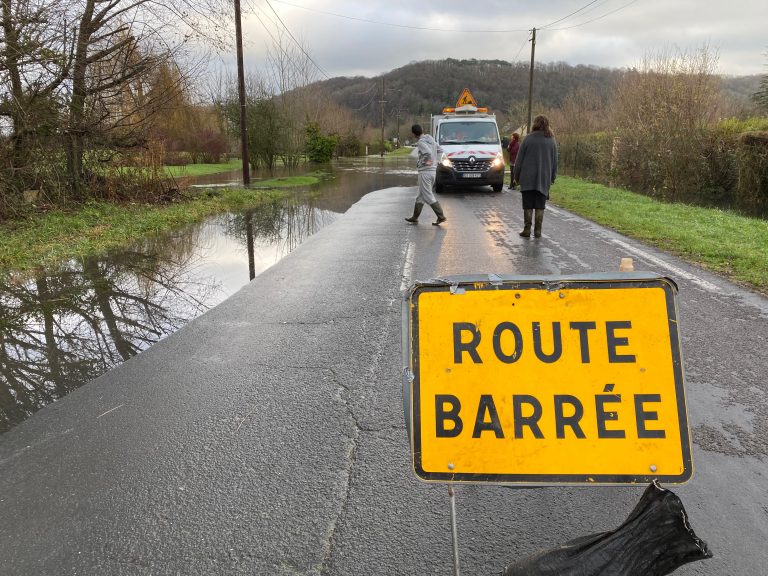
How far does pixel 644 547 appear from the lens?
6.29 feet

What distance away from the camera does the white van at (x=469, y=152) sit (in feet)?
59.8

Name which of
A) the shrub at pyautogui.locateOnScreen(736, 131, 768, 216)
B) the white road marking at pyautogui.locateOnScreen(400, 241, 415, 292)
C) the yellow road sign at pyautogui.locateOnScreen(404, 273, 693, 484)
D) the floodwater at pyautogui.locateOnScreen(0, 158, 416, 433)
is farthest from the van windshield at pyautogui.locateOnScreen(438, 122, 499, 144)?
the yellow road sign at pyautogui.locateOnScreen(404, 273, 693, 484)

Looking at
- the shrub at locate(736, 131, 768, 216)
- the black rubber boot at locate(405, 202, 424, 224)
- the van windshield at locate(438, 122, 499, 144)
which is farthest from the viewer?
the van windshield at locate(438, 122, 499, 144)

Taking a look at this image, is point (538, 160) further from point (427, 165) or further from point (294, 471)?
point (294, 471)

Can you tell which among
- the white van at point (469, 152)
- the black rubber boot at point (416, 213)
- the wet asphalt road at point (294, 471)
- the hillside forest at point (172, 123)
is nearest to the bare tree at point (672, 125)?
the hillside forest at point (172, 123)

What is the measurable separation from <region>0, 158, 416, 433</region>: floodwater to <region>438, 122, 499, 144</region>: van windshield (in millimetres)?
8278

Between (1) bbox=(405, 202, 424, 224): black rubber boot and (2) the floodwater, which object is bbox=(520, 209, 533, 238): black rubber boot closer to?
(1) bbox=(405, 202, 424, 224): black rubber boot

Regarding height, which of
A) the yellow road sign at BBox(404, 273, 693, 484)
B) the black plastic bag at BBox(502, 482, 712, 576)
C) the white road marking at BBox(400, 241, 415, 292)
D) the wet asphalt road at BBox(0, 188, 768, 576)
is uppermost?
the yellow road sign at BBox(404, 273, 693, 484)

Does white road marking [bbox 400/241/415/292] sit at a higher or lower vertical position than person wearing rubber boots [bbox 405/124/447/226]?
lower

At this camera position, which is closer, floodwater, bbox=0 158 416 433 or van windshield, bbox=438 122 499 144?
floodwater, bbox=0 158 416 433

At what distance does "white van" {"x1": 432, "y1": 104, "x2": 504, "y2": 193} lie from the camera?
18234mm

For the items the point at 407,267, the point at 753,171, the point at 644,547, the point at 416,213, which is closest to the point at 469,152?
the point at 416,213

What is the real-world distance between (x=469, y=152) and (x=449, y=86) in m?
77.0

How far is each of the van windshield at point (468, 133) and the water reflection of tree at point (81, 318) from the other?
39.4ft
